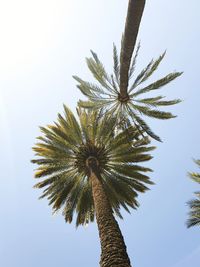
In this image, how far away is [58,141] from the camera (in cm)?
1650

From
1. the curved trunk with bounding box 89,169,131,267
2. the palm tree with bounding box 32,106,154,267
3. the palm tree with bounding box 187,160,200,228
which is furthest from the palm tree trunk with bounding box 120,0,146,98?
the palm tree with bounding box 187,160,200,228

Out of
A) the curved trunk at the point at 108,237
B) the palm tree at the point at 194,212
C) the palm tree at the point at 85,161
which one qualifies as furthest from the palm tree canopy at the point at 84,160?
the palm tree at the point at 194,212

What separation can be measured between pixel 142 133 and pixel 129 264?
795 cm

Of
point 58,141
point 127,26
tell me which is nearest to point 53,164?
point 58,141

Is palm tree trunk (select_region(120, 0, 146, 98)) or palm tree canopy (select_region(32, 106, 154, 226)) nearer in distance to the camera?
palm tree trunk (select_region(120, 0, 146, 98))

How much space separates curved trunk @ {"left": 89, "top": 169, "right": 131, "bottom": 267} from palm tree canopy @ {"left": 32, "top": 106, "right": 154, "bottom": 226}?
3.33 meters

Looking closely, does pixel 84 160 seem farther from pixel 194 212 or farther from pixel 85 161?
pixel 194 212

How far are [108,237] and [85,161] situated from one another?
5817mm

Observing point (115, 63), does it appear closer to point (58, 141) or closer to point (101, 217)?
point (58, 141)

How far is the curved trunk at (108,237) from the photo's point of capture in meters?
9.19

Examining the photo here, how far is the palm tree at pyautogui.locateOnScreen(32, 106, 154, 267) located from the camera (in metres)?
16.2

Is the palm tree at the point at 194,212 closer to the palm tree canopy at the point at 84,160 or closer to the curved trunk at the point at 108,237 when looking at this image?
the palm tree canopy at the point at 84,160

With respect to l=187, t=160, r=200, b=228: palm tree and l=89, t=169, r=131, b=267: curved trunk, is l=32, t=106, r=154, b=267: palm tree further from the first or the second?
l=187, t=160, r=200, b=228: palm tree

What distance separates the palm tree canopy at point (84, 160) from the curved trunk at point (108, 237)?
333cm
